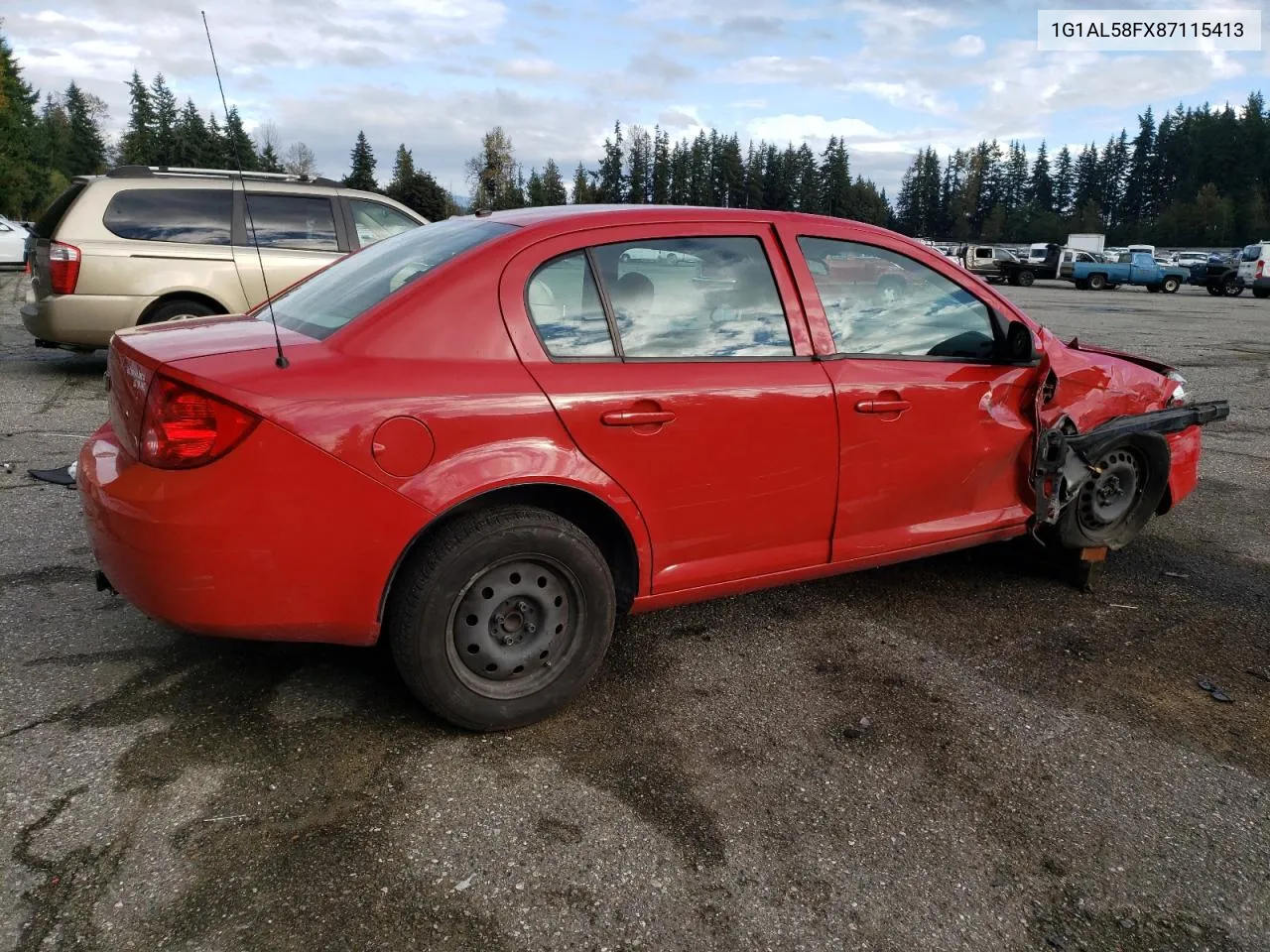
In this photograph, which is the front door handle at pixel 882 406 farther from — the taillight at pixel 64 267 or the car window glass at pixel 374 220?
the taillight at pixel 64 267

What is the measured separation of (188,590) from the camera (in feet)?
8.25

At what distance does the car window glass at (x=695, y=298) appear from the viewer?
3033 mm

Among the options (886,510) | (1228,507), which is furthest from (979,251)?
(886,510)

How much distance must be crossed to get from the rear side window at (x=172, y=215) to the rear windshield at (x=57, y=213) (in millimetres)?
371

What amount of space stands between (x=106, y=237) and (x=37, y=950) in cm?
739

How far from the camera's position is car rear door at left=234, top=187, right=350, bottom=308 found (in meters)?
8.32

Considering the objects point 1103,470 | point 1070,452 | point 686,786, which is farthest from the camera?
point 1103,470

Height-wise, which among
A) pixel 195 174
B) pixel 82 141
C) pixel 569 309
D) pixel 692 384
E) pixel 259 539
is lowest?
Result: pixel 259 539

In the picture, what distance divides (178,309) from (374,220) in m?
2.05

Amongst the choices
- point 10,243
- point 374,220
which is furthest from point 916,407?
point 10,243

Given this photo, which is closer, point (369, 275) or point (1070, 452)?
point (369, 275)

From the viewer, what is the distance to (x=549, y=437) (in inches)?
109

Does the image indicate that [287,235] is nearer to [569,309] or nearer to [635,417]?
[569,309]

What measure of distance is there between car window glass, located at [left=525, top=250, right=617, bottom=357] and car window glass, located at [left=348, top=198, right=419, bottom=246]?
6.53m
